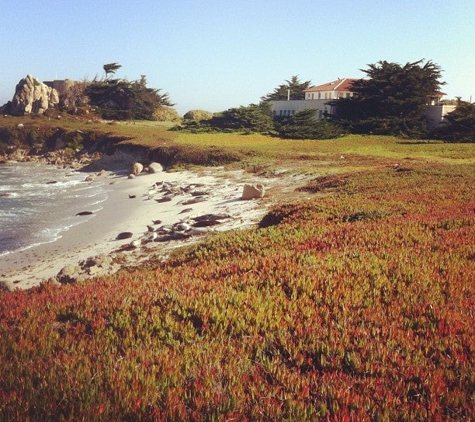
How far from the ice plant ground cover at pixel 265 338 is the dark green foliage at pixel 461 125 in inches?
1703

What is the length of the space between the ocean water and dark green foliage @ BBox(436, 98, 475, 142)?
38098mm

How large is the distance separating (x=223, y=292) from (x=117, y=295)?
1648 mm

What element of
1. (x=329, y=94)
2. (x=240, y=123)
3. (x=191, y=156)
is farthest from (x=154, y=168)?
(x=329, y=94)

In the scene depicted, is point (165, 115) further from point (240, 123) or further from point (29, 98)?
point (240, 123)

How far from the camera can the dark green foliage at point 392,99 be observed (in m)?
56.0

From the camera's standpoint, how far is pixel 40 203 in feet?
86.5

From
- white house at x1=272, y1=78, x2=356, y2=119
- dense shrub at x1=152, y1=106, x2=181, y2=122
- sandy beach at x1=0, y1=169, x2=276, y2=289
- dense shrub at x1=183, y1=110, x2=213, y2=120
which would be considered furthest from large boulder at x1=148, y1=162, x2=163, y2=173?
dense shrub at x1=183, y1=110, x2=213, y2=120

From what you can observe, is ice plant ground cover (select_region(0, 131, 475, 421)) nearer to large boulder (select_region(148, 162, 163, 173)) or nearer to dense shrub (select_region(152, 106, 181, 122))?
large boulder (select_region(148, 162, 163, 173))

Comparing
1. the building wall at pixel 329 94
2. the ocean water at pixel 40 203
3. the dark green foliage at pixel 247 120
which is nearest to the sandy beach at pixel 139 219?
the ocean water at pixel 40 203

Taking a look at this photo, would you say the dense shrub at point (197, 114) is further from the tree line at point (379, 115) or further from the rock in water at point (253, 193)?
the rock in water at point (253, 193)

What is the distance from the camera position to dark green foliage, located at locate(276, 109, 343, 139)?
54.0 meters

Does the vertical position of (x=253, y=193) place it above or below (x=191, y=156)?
below

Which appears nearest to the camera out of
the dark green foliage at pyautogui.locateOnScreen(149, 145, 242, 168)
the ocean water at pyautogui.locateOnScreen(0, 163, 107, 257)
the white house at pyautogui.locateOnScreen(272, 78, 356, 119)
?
the ocean water at pyautogui.locateOnScreen(0, 163, 107, 257)

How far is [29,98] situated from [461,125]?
6541 cm
